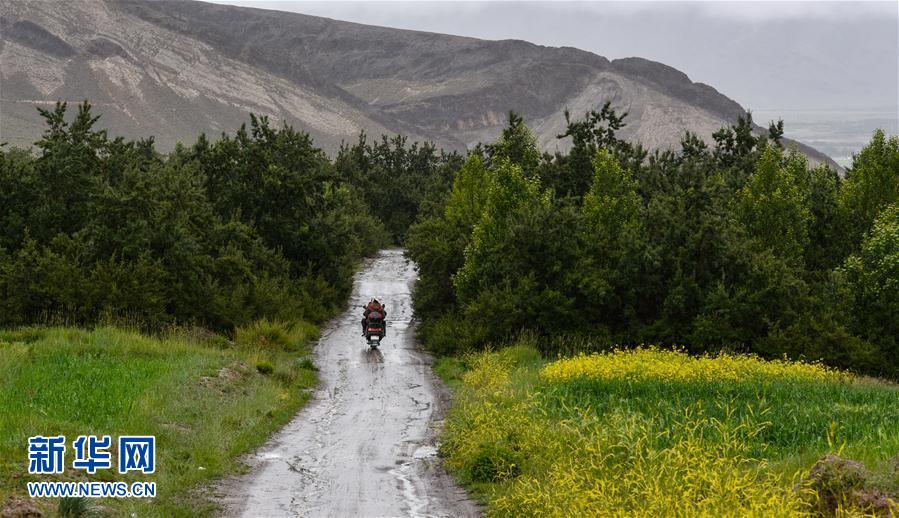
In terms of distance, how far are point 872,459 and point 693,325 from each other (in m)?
21.2

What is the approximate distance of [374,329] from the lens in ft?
123

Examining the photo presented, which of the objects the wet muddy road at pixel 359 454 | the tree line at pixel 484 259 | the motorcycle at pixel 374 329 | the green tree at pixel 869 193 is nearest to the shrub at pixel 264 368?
the wet muddy road at pixel 359 454

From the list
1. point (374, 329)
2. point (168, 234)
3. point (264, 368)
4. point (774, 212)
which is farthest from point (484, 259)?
point (774, 212)

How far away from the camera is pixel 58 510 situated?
467 inches

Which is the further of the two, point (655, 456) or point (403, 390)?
point (403, 390)

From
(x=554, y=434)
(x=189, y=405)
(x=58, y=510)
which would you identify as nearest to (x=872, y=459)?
(x=554, y=434)

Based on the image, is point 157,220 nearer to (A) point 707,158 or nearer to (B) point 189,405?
(B) point 189,405

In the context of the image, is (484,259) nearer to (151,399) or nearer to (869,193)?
(151,399)

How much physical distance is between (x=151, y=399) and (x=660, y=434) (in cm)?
1172

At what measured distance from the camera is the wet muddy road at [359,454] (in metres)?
14.6

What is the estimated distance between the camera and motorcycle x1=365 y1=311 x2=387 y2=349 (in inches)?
1475

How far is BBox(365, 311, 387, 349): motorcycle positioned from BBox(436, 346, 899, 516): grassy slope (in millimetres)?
12126

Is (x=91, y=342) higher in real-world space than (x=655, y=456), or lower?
lower

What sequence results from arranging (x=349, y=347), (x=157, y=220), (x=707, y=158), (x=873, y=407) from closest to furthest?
1. (x=873, y=407)
2. (x=157, y=220)
3. (x=349, y=347)
4. (x=707, y=158)
